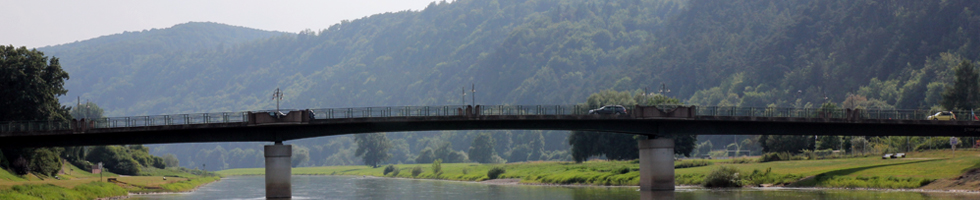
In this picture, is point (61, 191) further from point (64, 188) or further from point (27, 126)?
point (27, 126)

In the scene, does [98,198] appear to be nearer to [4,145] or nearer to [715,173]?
[4,145]

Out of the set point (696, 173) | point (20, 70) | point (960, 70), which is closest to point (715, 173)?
point (696, 173)

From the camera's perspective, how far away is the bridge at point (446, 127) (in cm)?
8606

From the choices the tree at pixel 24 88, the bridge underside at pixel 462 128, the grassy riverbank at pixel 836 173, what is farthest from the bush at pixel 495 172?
the tree at pixel 24 88

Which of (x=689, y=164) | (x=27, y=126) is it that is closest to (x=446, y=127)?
(x=27, y=126)

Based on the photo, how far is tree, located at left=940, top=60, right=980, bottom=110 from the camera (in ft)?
572

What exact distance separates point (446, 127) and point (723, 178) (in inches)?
1211

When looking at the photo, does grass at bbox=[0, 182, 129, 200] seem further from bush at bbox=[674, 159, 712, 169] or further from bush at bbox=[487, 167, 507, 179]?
bush at bbox=[487, 167, 507, 179]

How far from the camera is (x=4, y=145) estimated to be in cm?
8681

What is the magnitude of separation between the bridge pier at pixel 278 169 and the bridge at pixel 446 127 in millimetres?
90

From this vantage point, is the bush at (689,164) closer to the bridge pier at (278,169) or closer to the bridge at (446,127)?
the bridge at (446,127)

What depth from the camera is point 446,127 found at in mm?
90562

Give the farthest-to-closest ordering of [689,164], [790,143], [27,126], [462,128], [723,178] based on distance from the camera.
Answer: [790,143]
[689,164]
[27,126]
[723,178]
[462,128]

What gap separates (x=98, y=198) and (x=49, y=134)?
9.44 meters
